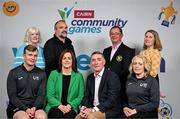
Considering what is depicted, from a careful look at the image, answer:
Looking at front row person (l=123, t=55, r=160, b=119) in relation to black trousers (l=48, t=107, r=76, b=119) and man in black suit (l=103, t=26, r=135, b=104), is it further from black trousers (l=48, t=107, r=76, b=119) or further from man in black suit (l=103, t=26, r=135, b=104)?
black trousers (l=48, t=107, r=76, b=119)

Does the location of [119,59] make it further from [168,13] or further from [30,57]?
[168,13]

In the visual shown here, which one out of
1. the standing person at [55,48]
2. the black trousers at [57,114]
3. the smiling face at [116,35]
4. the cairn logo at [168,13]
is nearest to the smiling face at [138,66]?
the smiling face at [116,35]

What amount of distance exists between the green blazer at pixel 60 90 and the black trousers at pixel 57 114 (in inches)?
2.0

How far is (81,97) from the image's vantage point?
144 inches

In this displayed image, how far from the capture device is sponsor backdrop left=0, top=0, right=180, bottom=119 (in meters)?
4.56

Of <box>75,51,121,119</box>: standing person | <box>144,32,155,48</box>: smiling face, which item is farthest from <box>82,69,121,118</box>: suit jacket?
<box>144,32,155,48</box>: smiling face

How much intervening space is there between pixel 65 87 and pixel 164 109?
70.8 inches

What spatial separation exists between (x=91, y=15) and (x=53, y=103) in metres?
1.61

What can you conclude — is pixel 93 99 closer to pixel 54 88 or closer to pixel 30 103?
pixel 54 88

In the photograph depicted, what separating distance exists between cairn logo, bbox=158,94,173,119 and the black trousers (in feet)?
5.46

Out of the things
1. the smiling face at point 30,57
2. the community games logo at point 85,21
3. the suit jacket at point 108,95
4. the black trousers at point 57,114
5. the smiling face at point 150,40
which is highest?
the community games logo at point 85,21

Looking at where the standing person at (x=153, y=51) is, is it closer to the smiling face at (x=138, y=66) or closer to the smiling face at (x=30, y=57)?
the smiling face at (x=138, y=66)

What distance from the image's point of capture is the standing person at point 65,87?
11.7 feet

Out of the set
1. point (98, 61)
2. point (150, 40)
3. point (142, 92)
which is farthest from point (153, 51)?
point (98, 61)
